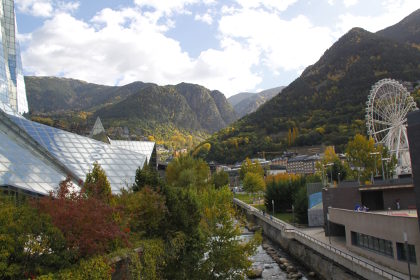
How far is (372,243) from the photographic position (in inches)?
1084

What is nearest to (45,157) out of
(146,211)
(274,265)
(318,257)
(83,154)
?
(83,154)

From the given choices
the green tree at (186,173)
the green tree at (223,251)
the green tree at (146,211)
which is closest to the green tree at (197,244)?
the green tree at (223,251)

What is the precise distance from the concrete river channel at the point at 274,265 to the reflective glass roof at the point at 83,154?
15.9 meters

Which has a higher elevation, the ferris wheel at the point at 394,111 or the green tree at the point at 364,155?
the ferris wheel at the point at 394,111

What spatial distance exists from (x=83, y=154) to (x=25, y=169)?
37.7ft

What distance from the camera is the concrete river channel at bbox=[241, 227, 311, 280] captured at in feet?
109

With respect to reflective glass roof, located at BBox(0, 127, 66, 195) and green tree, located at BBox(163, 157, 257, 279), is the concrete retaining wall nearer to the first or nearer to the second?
green tree, located at BBox(163, 157, 257, 279)

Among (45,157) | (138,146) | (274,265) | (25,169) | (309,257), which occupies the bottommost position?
(274,265)

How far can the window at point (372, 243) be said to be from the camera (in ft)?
82.5

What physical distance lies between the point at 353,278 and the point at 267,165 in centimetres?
12165

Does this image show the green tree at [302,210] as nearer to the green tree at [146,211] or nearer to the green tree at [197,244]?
the green tree at [197,244]

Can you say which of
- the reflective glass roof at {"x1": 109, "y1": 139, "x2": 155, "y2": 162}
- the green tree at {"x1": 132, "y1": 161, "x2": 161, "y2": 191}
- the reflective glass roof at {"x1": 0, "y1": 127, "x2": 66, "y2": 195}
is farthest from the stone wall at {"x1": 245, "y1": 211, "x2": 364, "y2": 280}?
the reflective glass roof at {"x1": 109, "y1": 139, "x2": 155, "y2": 162}

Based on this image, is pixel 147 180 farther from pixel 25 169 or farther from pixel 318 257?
pixel 318 257

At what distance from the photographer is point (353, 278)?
82.6 ft
